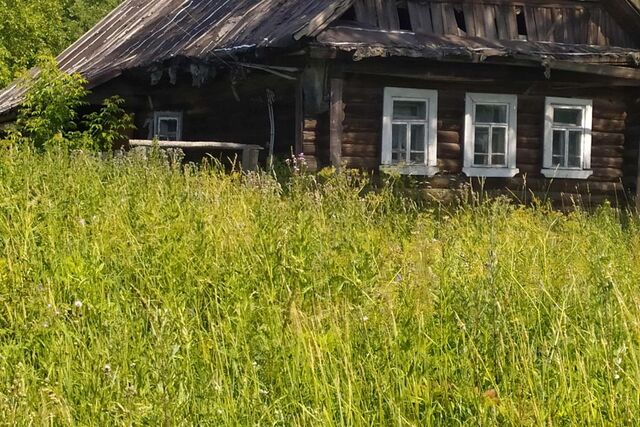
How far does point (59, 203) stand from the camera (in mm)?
5348

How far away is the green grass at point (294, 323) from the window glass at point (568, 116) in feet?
30.2

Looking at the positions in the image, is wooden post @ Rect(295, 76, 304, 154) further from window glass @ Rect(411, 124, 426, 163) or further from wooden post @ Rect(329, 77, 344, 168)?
window glass @ Rect(411, 124, 426, 163)

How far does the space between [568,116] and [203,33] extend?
18.8ft

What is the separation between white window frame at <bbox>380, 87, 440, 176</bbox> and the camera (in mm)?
12656

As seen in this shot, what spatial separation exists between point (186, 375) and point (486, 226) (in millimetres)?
3115

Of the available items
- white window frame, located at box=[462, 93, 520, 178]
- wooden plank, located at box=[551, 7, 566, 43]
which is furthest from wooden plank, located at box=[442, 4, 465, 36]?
wooden plank, located at box=[551, 7, 566, 43]

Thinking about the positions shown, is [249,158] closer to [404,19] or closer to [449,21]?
[404,19]

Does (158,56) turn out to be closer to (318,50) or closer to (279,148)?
(279,148)

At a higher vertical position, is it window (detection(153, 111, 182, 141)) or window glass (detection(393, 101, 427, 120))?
window glass (detection(393, 101, 427, 120))

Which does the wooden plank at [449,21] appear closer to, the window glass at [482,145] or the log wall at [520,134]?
the log wall at [520,134]

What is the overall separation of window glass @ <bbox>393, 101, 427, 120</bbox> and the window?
4445 mm

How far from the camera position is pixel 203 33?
13.5 metres

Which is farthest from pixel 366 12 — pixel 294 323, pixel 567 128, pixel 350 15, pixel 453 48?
pixel 294 323

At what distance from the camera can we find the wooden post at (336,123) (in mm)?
11961
